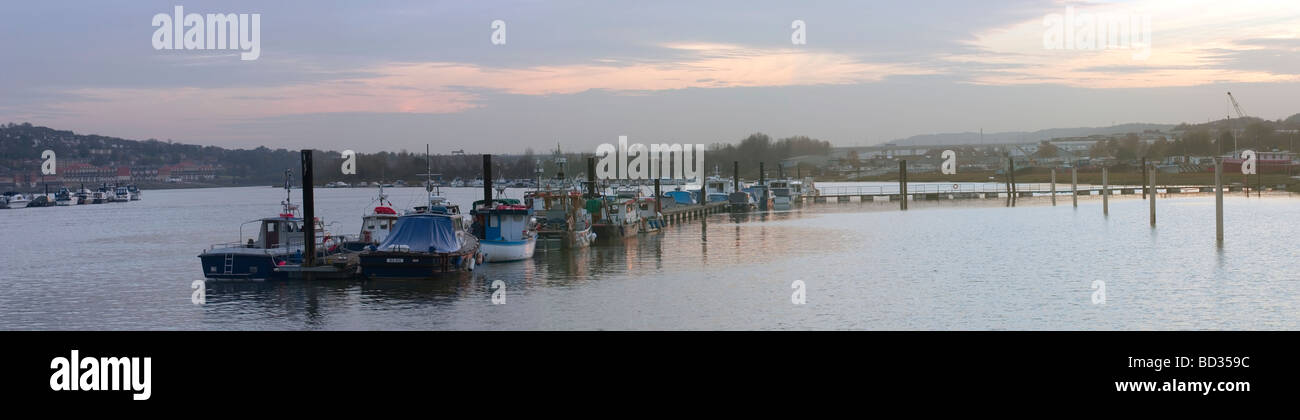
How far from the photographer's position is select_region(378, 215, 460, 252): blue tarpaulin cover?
36.2 m

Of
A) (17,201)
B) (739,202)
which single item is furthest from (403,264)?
(17,201)

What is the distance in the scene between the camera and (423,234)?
120ft

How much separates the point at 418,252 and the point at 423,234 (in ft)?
3.52

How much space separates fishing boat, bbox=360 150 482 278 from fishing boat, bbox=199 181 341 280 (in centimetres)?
239

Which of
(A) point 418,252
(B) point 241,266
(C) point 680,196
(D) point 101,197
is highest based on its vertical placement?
(D) point 101,197

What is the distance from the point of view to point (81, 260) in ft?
181

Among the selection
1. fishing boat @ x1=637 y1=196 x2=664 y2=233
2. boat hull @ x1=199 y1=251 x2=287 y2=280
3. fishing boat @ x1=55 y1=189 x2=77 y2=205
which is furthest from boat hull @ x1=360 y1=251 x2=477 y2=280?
fishing boat @ x1=55 y1=189 x2=77 y2=205

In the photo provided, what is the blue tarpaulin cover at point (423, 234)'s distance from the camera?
36188 millimetres

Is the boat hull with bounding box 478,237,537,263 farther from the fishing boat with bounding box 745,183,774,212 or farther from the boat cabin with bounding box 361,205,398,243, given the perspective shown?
the fishing boat with bounding box 745,183,774,212

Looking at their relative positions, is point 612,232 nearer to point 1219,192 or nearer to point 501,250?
point 501,250

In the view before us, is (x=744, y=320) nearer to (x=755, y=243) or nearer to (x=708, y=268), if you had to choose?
(x=708, y=268)
